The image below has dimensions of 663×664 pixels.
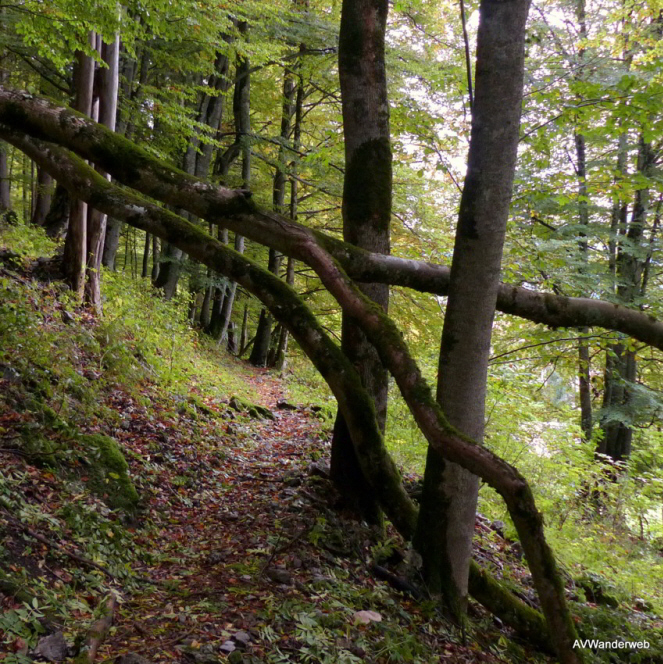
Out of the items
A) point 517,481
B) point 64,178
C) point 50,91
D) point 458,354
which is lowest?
point 517,481

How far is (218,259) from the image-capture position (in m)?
4.14

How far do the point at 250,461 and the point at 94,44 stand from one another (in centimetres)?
693

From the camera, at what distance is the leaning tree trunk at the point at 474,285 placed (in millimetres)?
3723

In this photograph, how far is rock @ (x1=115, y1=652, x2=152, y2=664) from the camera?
2.65 metres

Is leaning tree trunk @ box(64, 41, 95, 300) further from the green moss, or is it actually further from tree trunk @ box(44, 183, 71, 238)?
the green moss

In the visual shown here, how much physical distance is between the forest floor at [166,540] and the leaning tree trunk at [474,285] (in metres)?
0.45

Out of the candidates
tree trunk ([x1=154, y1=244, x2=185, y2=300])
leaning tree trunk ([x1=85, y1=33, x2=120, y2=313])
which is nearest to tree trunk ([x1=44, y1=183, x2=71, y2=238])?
leaning tree trunk ([x1=85, y1=33, x2=120, y2=313])

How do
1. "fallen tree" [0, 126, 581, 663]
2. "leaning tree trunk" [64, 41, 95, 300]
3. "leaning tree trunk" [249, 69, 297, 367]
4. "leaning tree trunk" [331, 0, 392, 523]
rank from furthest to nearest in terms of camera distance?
"leaning tree trunk" [249, 69, 297, 367] → "leaning tree trunk" [64, 41, 95, 300] → "leaning tree trunk" [331, 0, 392, 523] → "fallen tree" [0, 126, 581, 663]

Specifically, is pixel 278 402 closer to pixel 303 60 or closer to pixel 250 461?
pixel 250 461

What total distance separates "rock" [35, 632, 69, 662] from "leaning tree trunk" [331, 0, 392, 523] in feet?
10.2

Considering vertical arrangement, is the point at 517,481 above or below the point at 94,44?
below

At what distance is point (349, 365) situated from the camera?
169 inches

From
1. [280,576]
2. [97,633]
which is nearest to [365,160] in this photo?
[280,576]

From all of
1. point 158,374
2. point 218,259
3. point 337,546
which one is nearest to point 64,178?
point 218,259
